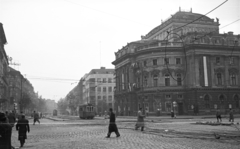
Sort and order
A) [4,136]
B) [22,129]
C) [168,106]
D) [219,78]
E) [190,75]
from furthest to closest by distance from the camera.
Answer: [219,78] → [190,75] → [168,106] → [22,129] → [4,136]

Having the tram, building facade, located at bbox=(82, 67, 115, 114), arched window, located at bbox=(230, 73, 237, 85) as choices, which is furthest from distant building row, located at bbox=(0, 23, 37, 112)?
arched window, located at bbox=(230, 73, 237, 85)

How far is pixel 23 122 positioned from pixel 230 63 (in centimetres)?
6055

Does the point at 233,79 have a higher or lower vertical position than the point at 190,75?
lower

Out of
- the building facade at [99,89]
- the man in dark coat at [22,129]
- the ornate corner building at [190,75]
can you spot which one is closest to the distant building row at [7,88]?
the ornate corner building at [190,75]

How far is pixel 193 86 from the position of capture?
2441 inches

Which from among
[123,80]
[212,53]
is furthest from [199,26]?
[123,80]

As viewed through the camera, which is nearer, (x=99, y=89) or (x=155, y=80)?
(x=155, y=80)

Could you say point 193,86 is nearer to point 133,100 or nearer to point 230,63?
point 230,63

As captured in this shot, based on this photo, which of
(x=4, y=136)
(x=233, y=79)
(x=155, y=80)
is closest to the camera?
(x=4, y=136)

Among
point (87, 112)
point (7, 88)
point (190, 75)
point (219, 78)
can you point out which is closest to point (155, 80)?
point (190, 75)

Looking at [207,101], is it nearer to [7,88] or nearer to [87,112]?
[87,112]

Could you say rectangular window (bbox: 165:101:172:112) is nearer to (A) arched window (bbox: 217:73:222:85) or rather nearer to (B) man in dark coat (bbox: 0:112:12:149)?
(A) arched window (bbox: 217:73:222:85)

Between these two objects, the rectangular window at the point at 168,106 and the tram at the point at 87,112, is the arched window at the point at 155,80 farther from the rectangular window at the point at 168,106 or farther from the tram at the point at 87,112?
the tram at the point at 87,112

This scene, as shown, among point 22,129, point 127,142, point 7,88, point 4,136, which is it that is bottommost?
point 127,142
